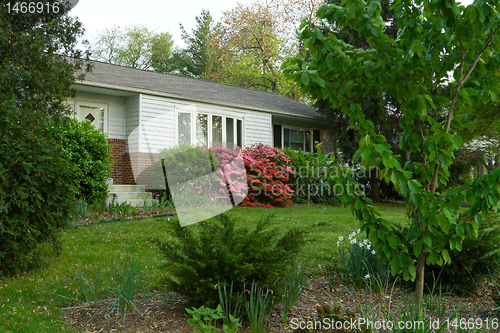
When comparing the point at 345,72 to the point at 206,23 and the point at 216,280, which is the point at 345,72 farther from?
the point at 206,23

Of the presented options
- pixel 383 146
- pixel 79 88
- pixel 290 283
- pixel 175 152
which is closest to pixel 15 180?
pixel 290 283

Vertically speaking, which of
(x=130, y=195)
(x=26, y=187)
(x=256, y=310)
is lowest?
(x=256, y=310)

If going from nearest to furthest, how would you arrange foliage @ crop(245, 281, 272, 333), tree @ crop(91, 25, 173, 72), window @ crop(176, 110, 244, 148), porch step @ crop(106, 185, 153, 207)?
foliage @ crop(245, 281, 272, 333) → porch step @ crop(106, 185, 153, 207) → window @ crop(176, 110, 244, 148) → tree @ crop(91, 25, 173, 72)

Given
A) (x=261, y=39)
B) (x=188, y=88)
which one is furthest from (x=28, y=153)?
(x=261, y=39)

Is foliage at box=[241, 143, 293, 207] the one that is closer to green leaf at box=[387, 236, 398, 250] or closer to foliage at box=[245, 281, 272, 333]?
foliage at box=[245, 281, 272, 333]

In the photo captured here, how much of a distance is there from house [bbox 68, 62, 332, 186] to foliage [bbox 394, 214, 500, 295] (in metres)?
10.1

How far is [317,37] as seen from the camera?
7.54ft

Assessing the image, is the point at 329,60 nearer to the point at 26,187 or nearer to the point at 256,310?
the point at 256,310

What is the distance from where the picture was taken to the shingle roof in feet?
42.6

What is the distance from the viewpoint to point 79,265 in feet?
15.3

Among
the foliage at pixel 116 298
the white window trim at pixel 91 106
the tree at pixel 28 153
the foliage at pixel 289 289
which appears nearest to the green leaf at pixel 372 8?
the foliage at pixel 289 289

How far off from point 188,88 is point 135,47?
24200mm

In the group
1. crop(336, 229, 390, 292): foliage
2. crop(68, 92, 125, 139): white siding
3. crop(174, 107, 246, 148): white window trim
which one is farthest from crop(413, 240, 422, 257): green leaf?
crop(68, 92, 125, 139): white siding

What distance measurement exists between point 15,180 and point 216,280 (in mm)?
2654
